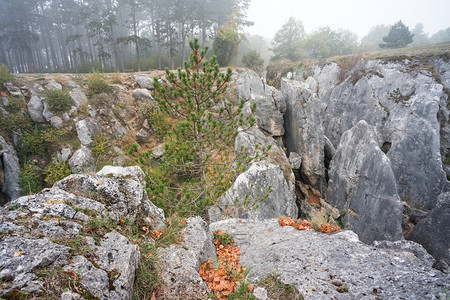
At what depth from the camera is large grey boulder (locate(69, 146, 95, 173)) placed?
417 inches

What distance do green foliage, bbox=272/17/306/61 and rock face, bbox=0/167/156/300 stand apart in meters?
33.0

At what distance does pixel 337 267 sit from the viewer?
368 cm

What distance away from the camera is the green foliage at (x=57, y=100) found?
476 inches

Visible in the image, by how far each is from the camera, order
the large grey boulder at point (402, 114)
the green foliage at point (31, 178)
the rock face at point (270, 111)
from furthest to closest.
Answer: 1. the rock face at point (270, 111)
2. the green foliage at point (31, 178)
3. the large grey boulder at point (402, 114)

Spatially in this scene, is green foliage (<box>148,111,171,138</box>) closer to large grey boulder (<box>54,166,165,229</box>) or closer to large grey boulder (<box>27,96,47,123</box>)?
large grey boulder (<box>27,96,47,123</box>)

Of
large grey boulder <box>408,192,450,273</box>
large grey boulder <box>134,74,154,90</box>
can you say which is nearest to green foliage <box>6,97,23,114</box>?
large grey boulder <box>134,74,154,90</box>

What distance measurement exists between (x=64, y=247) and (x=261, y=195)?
7406 millimetres

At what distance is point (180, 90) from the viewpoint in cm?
440

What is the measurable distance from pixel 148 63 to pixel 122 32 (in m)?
16.9

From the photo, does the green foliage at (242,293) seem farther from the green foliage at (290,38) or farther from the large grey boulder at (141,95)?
the green foliage at (290,38)

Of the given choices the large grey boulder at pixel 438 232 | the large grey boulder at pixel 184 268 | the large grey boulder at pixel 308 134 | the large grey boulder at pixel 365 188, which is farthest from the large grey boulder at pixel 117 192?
the large grey boulder at pixel 438 232

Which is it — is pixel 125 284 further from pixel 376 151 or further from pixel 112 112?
pixel 112 112

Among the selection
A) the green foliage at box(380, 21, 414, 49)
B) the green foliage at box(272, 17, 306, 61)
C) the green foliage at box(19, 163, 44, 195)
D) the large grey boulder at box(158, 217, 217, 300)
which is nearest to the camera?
the large grey boulder at box(158, 217, 217, 300)

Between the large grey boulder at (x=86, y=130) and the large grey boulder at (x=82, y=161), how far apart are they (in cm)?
54
